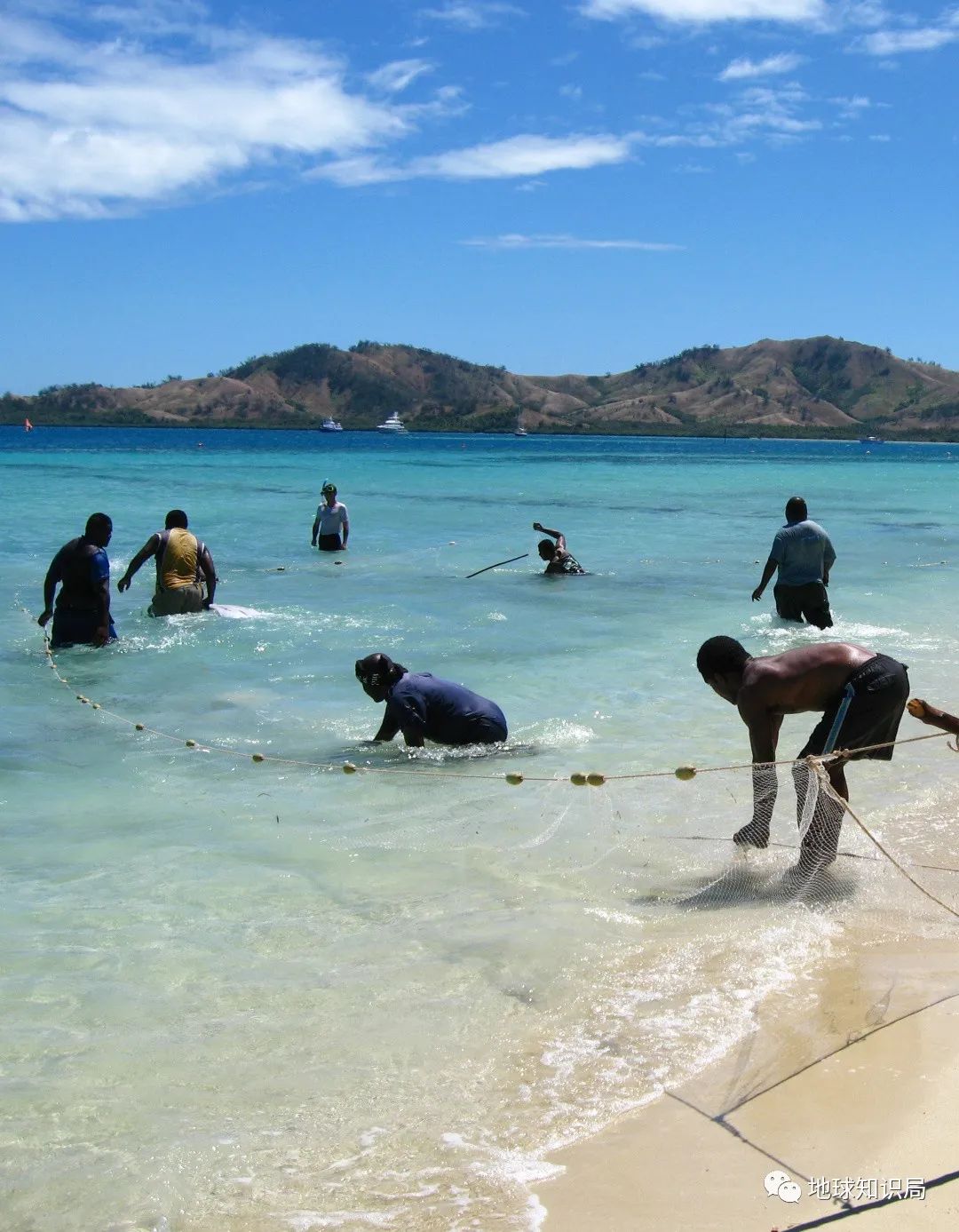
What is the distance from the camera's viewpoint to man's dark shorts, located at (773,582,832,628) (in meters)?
11.1

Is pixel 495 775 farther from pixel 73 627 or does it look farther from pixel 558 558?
pixel 558 558

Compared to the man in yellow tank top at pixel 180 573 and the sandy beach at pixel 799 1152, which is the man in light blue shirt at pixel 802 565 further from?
the sandy beach at pixel 799 1152

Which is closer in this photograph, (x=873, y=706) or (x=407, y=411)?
(x=873, y=706)

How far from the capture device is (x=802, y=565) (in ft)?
35.6

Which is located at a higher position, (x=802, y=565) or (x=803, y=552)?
(x=803, y=552)

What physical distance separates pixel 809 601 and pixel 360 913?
713 cm

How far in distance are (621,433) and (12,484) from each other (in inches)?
5381

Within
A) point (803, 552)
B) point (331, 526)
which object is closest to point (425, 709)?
point (803, 552)

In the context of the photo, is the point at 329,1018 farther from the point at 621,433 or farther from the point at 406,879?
the point at 621,433

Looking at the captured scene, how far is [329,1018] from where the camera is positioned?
418cm

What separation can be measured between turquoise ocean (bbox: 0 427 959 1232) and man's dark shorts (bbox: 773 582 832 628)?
16.0 inches

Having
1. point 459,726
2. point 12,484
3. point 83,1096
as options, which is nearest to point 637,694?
point 459,726

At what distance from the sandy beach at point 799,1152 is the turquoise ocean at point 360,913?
138 millimetres

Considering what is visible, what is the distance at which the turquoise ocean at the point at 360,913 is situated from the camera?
11.2 feet
